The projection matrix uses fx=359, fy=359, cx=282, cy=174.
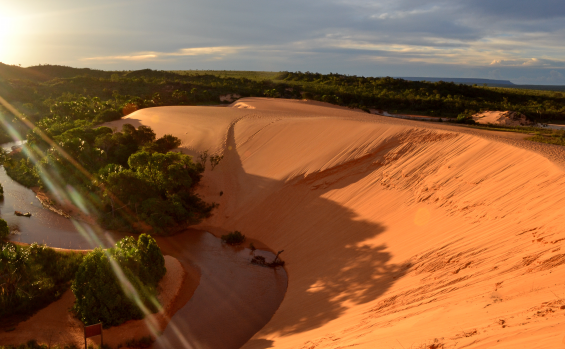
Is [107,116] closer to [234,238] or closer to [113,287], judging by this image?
[234,238]

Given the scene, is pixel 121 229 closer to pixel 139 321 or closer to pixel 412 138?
pixel 139 321

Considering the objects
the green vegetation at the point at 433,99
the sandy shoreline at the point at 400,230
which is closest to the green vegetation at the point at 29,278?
the sandy shoreline at the point at 400,230

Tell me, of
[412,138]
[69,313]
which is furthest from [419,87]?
[69,313]

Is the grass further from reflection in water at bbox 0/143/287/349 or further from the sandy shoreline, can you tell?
the sandy shoreline

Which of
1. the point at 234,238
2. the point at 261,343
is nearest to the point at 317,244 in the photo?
the point at 234,238

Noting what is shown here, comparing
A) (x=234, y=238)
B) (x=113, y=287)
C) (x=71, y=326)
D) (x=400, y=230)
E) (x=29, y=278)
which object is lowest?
(x=71, y=326)

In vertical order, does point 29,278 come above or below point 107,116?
below

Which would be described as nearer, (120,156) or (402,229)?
(402,229)

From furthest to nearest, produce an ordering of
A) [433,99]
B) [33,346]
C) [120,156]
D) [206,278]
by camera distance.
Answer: [433,99], [120,156], [206,278], [33,346]
